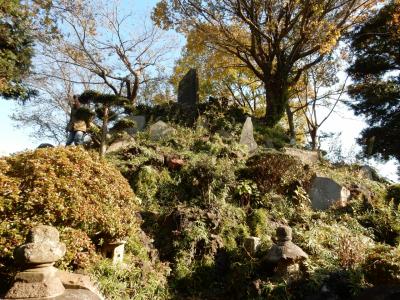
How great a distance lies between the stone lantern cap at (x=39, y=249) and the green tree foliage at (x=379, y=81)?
14359 millimetres

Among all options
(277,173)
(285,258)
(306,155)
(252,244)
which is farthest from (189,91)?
(285,258)

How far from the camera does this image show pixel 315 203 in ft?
26.9

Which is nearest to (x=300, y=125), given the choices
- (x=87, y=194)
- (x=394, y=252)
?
(x=394, y=252)

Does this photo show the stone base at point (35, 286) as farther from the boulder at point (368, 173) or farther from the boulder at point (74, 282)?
the boulder at point (368, 173)

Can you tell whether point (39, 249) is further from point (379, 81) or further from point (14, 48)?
point (379, 81)

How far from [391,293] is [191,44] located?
501 inches

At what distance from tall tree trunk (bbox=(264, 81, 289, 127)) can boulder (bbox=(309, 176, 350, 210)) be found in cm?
549

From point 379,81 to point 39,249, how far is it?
1715 cm

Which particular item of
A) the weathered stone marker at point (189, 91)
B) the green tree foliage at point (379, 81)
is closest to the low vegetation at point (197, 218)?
the weathered stone marker at point (189, 91)

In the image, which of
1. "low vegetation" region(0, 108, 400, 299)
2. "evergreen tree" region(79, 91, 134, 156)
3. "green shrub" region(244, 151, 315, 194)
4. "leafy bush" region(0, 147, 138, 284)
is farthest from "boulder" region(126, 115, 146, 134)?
"leafy bush" region(0, 147, 138, 284)

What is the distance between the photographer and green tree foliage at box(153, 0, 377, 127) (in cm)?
1248

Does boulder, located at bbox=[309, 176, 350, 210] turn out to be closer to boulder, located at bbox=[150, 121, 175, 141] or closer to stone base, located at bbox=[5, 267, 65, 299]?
boulder, located at bbox=[150, 121, 175, 141]

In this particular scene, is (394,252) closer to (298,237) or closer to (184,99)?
(298,237)

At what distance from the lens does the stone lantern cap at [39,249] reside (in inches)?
120
